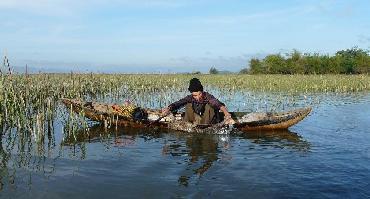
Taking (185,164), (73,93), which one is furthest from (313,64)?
(185,164)

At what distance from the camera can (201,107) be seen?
12.3 meters

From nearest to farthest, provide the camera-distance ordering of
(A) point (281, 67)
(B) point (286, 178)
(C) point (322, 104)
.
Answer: (B) point (286, 178)
(C) point (322, 104)
(A) point (281, 67)

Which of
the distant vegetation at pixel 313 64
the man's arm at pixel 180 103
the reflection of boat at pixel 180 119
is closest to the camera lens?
the man's arm at pixel 180 103

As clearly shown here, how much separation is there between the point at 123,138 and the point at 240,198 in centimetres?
561

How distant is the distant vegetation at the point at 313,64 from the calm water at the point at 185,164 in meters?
47.9

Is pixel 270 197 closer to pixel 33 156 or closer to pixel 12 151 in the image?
pixel 33 156

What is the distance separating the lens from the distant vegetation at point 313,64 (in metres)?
58.3

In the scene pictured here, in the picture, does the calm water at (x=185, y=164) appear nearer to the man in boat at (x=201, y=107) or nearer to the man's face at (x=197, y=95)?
the man in boat at (x=201, y=107)

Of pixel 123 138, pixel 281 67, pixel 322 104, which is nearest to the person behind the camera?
pixel 123 138

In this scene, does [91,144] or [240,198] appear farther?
[91,144]

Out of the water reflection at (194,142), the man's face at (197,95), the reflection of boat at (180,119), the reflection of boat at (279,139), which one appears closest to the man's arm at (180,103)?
the man's face at (197,95)

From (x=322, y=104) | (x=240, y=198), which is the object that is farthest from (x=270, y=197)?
(x=322, y=104)

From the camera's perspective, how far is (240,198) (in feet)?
21.1

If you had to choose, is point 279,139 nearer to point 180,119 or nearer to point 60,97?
point 180,119
